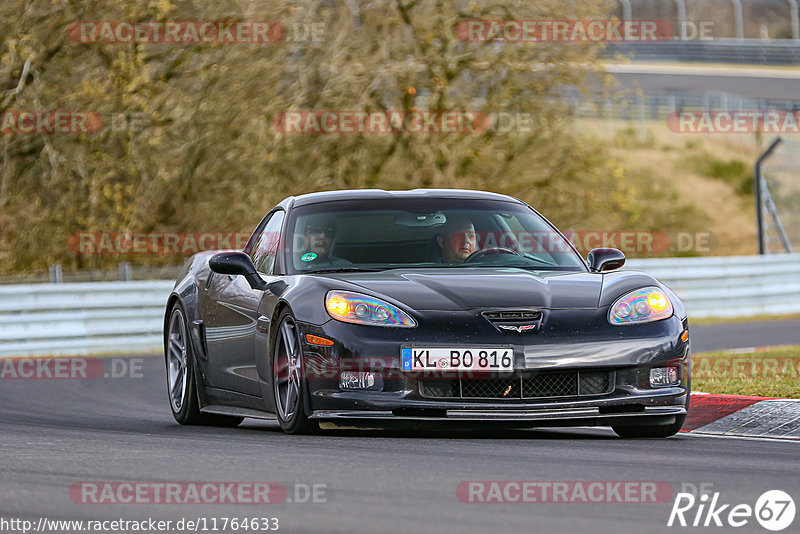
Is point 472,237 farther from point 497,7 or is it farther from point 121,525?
point 497,7

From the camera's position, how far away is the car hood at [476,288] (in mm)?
7957

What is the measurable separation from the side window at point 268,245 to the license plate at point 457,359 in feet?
5.61

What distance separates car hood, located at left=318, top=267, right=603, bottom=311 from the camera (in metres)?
7.96

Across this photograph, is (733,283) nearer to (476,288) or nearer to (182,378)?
(182,378)

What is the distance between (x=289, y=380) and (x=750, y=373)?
5.23m

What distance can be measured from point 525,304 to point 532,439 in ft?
2.40

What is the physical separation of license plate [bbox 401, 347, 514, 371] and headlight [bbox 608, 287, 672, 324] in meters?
0.65

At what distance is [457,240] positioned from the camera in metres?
9.18

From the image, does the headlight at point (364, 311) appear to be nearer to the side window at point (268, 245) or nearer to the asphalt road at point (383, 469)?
the asphalt road at point (383, 469)

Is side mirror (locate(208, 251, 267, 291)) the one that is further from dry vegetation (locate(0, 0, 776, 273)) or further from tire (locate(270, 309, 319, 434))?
dry vegetation (locate(0, 0, 776, 273))

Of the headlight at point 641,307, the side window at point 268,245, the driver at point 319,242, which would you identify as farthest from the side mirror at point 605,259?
the side window at point 268,245

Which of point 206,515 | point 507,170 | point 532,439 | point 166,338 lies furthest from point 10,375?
point 507,170

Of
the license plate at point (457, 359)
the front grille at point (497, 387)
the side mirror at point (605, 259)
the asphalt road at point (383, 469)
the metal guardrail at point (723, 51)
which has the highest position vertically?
the metal guardrail at point (723, 51)

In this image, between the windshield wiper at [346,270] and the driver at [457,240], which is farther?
A: the driver at [457,240]
